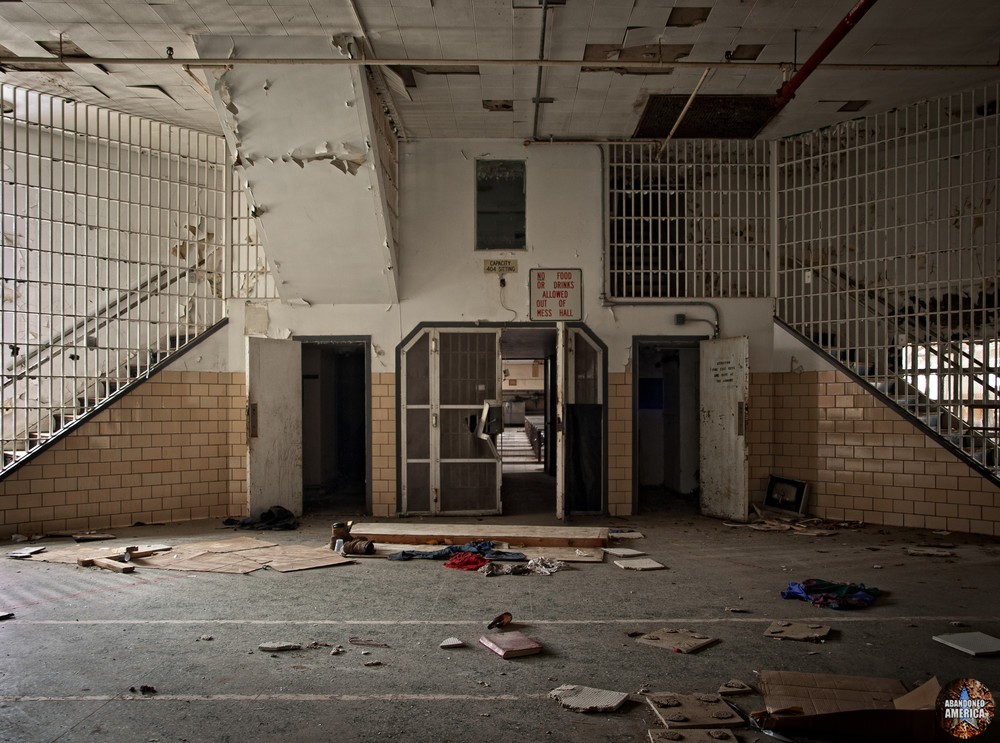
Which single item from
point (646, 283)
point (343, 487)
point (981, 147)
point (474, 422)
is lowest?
point (343, 487)

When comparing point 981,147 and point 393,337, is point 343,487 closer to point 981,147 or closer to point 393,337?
point 393,337

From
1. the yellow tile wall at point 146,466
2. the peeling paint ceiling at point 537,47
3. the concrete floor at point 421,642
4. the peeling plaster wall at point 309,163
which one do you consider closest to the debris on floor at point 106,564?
the concrete floor at point 421,642

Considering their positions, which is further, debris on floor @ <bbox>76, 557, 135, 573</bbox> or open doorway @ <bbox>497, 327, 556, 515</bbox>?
open doorway @ <bbox>497, 327, 556, 515</bbox>

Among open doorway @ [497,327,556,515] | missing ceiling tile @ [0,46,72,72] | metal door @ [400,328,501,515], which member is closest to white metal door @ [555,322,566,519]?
open doorway @ [497,327,556,515]

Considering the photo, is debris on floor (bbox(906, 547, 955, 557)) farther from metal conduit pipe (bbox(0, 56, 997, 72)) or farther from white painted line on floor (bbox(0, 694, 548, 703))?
white painted line on floor (bbox(0, 694, 548, 703))

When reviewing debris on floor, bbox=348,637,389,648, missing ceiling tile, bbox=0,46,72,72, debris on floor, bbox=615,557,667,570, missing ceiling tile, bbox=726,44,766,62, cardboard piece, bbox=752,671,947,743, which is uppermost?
missing ceiling tile, bbox=726,44,766,62

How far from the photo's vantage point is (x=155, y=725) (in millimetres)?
3008

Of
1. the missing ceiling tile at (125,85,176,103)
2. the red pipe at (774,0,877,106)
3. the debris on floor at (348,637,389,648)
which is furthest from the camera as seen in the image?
the missing ceiling tile at (125,85,176,103)

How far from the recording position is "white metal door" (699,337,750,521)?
7.68 meters

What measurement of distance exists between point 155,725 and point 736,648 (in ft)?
9.43

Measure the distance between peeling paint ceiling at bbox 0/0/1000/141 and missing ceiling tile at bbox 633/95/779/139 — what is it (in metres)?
0.17

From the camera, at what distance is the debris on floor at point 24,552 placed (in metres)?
6.03

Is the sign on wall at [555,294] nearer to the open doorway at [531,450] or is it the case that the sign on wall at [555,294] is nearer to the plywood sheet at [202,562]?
the open doorway at [531,450]

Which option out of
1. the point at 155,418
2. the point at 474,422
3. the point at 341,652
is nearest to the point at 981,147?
the point at 474,422
